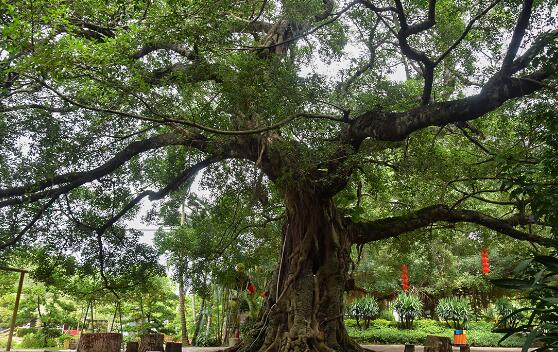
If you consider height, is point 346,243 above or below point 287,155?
below

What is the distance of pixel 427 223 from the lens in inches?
283

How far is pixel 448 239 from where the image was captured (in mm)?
9250

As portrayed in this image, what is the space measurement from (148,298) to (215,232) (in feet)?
25.4

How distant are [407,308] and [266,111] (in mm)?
12102

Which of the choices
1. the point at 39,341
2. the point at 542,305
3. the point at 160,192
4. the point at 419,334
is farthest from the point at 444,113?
the point at 39,341

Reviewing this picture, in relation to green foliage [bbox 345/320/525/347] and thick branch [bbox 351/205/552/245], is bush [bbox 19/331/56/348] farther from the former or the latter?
thick branch [bbox 351/205/552/245]

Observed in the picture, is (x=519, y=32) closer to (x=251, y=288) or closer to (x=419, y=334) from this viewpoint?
(x=251, y=288)

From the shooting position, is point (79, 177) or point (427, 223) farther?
point (427, 223)

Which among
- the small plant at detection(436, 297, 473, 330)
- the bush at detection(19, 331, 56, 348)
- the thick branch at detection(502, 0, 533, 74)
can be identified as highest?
the thick branch at detection(502, 0, 533, 74)

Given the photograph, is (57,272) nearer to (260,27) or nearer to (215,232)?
(215,232)

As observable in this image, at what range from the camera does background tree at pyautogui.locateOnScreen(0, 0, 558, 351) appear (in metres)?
4.84

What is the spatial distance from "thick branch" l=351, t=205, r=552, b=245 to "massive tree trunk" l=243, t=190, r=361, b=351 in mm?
459

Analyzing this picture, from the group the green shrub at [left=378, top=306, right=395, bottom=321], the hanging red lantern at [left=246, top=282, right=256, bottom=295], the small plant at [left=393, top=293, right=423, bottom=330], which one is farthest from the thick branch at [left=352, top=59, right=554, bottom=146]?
the green shrub at [left=378, top=306, right=395, bottom=321]

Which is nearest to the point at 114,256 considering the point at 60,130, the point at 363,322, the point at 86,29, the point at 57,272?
the point at 57,272
